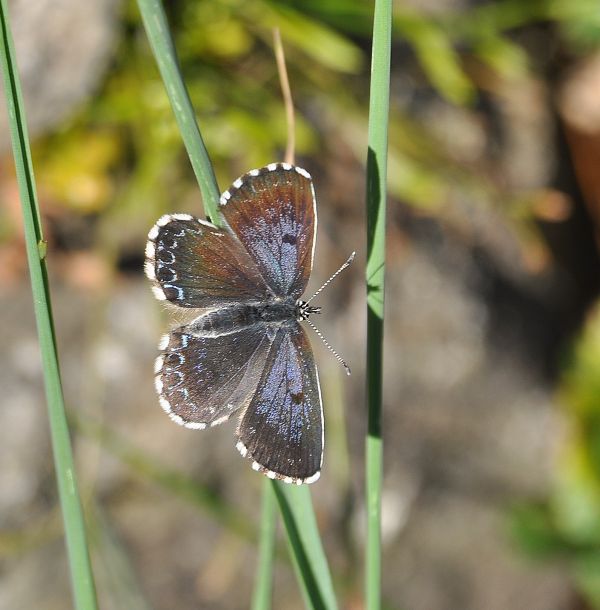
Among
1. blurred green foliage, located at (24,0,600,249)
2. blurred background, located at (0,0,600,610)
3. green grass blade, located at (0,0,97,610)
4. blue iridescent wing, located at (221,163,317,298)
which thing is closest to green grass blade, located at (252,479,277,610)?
green grass blade, located at (0,0,97,610)

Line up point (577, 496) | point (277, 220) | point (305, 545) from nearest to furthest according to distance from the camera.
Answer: point (305, 545) < point (277, 220) < point (577, 496)

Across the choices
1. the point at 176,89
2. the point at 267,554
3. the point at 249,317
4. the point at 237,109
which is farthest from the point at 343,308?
the point at 176,89

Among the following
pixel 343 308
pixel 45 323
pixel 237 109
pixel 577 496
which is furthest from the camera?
pixel 577 496

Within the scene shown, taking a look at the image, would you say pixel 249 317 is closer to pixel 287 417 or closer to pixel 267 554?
pixel 287 417

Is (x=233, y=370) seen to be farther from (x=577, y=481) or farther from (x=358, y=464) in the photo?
(x=577, y=481)

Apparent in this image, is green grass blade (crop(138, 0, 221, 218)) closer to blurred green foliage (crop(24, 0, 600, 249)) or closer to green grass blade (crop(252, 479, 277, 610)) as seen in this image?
green grass blade (crop(252, 479, 277, 610))

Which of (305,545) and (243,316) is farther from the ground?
(243,316)

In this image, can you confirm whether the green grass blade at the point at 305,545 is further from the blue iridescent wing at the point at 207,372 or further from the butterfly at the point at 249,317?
the blue iridescent wing at the point at 207,372

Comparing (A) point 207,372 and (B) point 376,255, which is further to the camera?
(A) point 207,372
